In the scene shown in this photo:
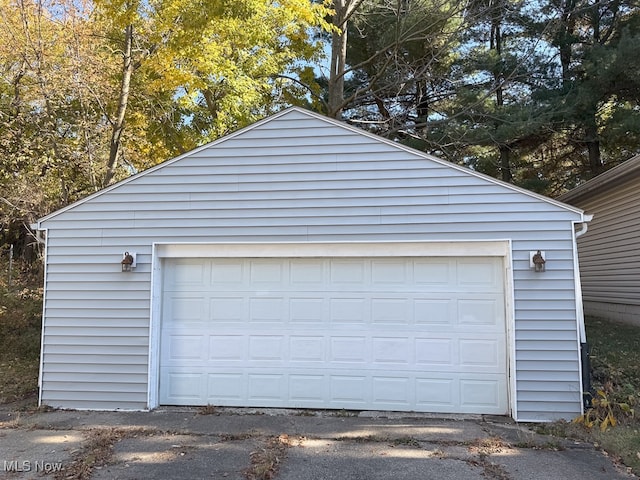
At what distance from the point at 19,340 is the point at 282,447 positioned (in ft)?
22.5

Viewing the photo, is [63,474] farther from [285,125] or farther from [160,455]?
[285,125]

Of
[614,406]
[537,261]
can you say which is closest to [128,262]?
[537,261]

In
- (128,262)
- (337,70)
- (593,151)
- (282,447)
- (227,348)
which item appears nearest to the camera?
(282,447)

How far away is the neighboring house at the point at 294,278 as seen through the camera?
5.99 m

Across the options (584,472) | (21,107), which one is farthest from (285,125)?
(21,107)

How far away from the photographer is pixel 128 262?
6211 mm

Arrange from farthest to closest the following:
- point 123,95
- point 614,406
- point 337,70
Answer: point 337,70, point 123,95, point 614,406

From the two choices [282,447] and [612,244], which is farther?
[612,244]

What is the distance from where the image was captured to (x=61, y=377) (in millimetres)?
6254

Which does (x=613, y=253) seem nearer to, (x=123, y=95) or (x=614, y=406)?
(x=614, y=406)

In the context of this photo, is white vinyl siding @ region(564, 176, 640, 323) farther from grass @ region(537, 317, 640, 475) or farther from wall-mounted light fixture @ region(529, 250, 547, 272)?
wall-mounted light fixture @ region(529, 250, 547, 272)

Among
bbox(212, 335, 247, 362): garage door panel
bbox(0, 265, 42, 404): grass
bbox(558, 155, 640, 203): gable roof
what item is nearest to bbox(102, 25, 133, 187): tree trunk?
bbox(0, 265, 42, 404): grass

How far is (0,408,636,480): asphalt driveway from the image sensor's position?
13.8 ft

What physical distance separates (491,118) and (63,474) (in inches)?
490
